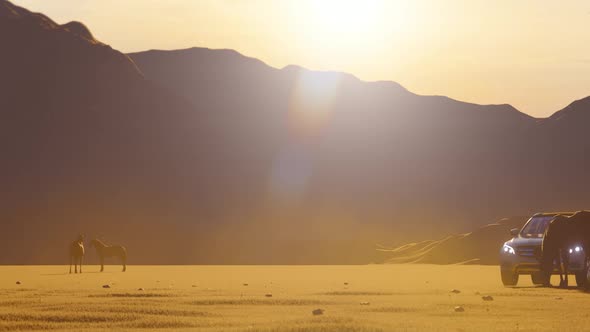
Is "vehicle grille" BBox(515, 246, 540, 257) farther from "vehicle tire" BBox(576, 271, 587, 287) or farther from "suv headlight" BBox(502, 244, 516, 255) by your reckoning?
"vehicle tire" BBox(576, 271, 587, 287)

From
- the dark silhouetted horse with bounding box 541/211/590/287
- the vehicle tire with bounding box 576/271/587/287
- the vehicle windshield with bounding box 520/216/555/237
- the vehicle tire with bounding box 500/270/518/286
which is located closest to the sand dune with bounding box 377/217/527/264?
the vehicle windshield with bounding box 520/216/555/237

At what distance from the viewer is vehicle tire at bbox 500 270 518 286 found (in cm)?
2638

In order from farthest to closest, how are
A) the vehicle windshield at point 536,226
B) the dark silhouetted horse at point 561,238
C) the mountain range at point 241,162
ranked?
the mountain range at point 241,162, the vehicle windshield at point 536,226, the dark silhouetted horse at point 561,238

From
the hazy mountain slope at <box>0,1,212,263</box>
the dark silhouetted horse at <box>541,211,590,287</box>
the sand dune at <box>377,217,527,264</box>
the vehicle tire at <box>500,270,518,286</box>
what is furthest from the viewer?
the hazy mountain slope at <box>0,1,212,263</box>

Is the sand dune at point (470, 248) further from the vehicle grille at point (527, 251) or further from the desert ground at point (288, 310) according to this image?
the desert ground at point (288, 310)

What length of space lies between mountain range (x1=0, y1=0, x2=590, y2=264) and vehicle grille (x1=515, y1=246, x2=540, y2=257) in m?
63.4

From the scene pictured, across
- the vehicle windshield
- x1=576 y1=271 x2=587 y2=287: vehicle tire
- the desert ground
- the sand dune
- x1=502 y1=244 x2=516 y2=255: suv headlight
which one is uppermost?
the sand dune

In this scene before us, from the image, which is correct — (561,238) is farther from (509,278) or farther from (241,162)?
(241,162)

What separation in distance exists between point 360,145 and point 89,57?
131 ft

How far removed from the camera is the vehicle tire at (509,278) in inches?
1038

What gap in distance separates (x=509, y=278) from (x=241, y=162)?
108 metres

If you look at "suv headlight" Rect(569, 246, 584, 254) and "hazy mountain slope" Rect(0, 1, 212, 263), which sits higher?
"hazy mountain slope" Rect(0, 1, 212, 263)

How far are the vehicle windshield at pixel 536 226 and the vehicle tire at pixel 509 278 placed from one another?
1.02 meters

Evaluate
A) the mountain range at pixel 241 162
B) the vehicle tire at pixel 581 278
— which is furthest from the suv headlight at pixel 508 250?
the mountain range at pixel 241 162
